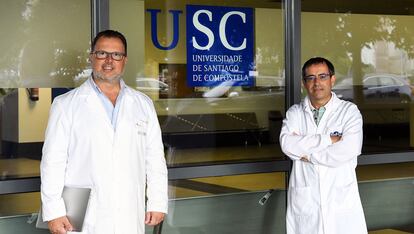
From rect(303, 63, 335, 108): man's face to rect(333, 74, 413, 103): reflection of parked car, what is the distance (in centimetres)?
487

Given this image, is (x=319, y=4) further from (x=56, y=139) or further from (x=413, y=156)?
(x=56, y=139)

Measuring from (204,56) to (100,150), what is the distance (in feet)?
10.3

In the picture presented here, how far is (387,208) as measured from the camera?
5.84 metres

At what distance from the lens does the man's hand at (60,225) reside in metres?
2.90

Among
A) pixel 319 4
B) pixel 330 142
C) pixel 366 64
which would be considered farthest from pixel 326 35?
pixel 330 142

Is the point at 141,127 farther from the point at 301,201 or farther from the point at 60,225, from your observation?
the point at 301,201

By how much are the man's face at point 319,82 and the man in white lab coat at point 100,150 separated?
1.01 metres

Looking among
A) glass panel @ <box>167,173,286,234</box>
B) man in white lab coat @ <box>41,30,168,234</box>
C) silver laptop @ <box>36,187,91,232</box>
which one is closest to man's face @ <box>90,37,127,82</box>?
man in white lab coat @ <box>41,30,168,234</box>

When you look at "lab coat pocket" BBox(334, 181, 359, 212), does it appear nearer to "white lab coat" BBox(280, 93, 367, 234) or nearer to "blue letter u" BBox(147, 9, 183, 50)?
"white lab coat" BBox(280, 93, 367, 234)

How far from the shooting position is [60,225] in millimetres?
2904

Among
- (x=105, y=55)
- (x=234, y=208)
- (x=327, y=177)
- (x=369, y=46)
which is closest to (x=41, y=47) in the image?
(x=234, y=208)

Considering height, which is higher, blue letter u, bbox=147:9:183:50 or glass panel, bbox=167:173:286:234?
blue letter u, bbox=147:9:183:50

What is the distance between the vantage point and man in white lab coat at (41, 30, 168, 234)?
2908mm

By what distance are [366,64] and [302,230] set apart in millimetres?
5356
